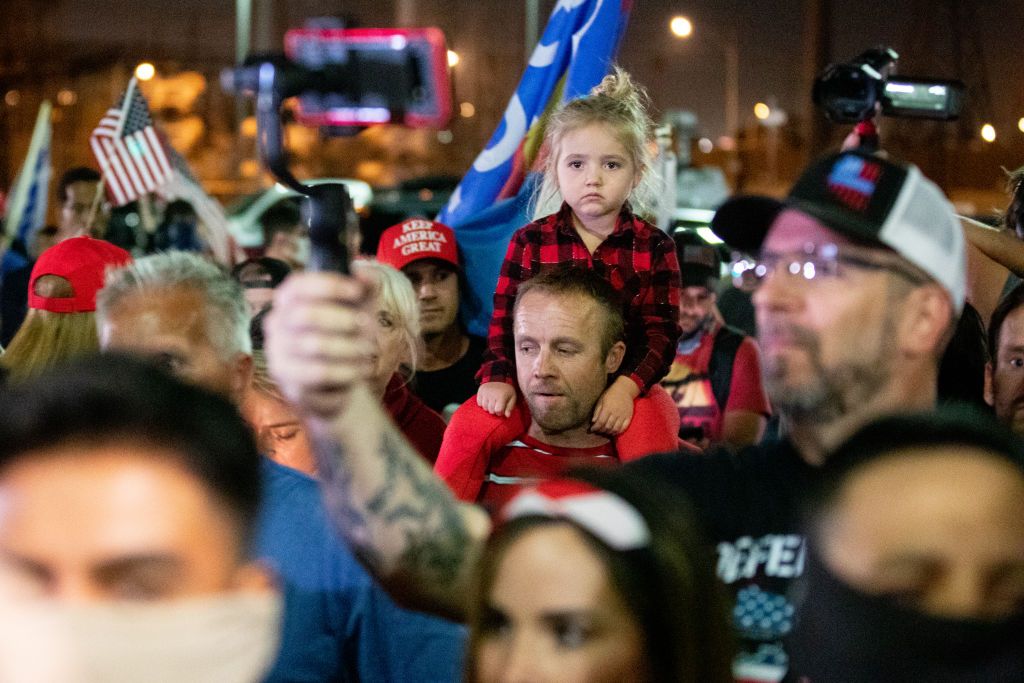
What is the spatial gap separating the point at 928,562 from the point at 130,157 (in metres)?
7.76

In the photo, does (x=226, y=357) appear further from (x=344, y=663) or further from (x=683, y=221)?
(x=683, y=221)

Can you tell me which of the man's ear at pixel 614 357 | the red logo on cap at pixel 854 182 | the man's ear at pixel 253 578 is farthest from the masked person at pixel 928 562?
the man's ear at pixel 614 357

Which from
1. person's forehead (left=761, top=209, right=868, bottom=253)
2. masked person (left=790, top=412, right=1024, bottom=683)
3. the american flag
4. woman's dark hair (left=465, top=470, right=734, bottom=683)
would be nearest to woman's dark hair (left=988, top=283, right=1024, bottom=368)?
person's forehead (left=761, top=209, right=868, bottom=253)

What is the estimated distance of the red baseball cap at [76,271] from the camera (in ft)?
15.3

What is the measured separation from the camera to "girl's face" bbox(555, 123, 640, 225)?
16.3 feet

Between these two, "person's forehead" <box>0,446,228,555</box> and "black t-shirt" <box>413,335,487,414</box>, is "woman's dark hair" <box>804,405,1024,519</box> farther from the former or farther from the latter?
"black t-shirt" <box>413,335,487,414</box>

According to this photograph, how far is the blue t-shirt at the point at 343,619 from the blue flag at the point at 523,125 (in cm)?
323

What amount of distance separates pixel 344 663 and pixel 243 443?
123 cm

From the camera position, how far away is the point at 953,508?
2.08 meters

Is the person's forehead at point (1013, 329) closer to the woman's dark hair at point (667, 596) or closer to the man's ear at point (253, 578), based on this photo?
the woman's dark hair at point (667, 596)

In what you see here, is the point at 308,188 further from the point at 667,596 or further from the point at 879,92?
the point at 879,92

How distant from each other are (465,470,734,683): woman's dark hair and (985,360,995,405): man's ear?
234cm

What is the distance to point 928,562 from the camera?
6.81 ft

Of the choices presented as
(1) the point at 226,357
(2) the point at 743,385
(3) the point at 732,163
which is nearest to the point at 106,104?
(3) the point at 732,163
